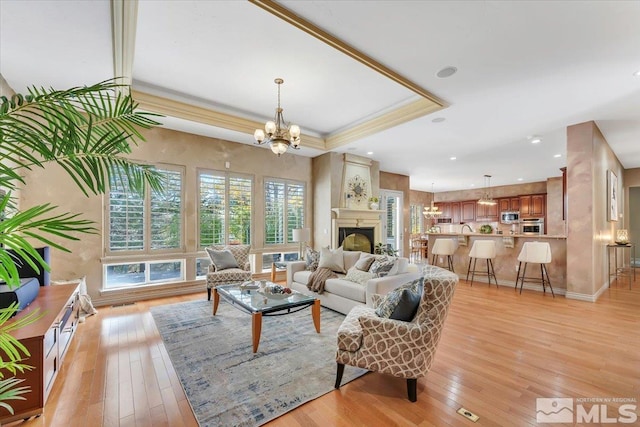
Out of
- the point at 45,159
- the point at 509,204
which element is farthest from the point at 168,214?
the point at 509,204

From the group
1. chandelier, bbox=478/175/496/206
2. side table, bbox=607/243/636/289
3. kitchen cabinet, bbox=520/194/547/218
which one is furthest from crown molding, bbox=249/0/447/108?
kitchen cabinet, bbox=520/194/547/218

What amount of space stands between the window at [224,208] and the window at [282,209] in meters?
0.44

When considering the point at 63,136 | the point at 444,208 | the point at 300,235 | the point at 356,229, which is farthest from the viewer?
the point at 444,208

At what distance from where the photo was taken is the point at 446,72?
3275 mm

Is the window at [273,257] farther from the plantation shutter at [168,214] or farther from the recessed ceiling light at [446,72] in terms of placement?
the recessed ceiling light at [446,72]

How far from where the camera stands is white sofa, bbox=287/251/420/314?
11.7 feet

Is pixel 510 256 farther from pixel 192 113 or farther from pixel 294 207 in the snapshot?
pixel 192 113

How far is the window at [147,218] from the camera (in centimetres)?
462

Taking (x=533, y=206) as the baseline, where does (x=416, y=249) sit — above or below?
below

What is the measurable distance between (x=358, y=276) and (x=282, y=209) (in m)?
2.98

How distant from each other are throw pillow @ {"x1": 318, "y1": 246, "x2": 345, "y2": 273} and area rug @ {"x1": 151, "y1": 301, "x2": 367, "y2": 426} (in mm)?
758

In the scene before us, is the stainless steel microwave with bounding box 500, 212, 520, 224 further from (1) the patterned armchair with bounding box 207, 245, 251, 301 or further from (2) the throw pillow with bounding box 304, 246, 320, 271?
(1) the patterned armchair with bounding box 207, 245, 251, 301

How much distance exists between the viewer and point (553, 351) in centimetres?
295

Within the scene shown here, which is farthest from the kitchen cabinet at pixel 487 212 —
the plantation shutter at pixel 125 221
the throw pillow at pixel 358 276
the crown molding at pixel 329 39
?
the plantation shutter at pixel 125 221
